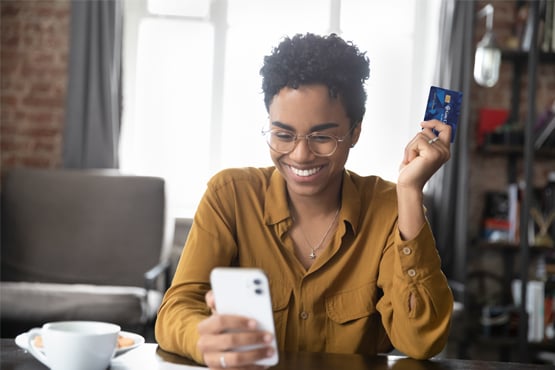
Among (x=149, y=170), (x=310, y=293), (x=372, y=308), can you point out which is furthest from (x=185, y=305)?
(x=149, y=170)

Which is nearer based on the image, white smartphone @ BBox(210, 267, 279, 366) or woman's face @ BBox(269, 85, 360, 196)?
white smartphone @ BBox(210, 267, 279, 366)

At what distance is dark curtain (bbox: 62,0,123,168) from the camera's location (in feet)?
14.0

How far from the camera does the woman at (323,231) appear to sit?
139 cm

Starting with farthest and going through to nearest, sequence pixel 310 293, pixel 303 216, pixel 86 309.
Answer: pixel 86 309 < pixel 303 216 < pixel 310 293

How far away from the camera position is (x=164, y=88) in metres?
4.52

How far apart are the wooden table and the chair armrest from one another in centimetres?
211

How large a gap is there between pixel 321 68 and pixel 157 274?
92.1 inches

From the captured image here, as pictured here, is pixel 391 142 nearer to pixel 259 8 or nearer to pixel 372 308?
pixel 259 8

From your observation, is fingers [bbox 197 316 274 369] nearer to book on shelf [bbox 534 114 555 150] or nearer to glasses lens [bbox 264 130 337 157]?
glasses lens [bbox 264 130 337 157]

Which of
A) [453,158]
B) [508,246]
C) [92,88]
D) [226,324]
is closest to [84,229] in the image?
[92,88]

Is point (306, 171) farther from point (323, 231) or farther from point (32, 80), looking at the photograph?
point (32, 80)

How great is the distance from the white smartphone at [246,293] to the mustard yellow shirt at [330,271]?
0.41m

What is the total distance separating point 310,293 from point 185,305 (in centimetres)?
26

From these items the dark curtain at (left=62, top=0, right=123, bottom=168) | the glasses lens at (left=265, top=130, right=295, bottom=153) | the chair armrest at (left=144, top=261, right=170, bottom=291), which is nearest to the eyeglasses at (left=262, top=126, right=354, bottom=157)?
the glasses lens at (left=265, top=130, right=295, bottom=153)
